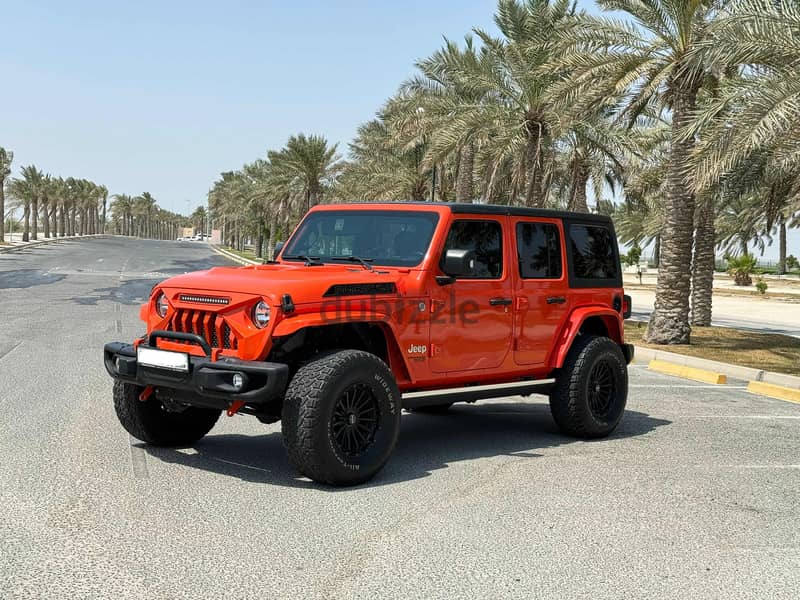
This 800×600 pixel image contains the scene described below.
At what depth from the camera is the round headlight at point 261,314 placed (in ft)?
20.5

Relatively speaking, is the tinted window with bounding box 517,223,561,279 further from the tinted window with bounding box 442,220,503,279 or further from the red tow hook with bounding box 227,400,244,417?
the red tow hook with bounding box 227,400,244,417

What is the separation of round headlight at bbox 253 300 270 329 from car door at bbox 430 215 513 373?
1407 mm

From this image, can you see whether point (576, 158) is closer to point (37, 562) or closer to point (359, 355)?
point (359, 355)

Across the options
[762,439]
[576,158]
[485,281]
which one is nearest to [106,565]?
[485,281]

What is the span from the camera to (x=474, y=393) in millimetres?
7480

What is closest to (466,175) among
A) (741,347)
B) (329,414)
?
(741,347)

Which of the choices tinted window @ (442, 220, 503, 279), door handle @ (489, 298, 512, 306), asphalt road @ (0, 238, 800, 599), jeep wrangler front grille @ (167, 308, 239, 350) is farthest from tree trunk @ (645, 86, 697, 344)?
jeep wrangler front grille @ (167, 308, 239, 350)

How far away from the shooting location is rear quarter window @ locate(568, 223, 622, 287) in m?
8.56

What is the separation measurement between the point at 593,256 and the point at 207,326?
13.0ft

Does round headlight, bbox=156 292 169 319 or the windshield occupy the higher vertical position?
the windshield

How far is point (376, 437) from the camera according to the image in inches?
258

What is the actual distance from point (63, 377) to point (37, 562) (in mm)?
6594

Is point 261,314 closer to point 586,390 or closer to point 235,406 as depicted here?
point 235,406

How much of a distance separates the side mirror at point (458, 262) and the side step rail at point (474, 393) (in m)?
0.94
